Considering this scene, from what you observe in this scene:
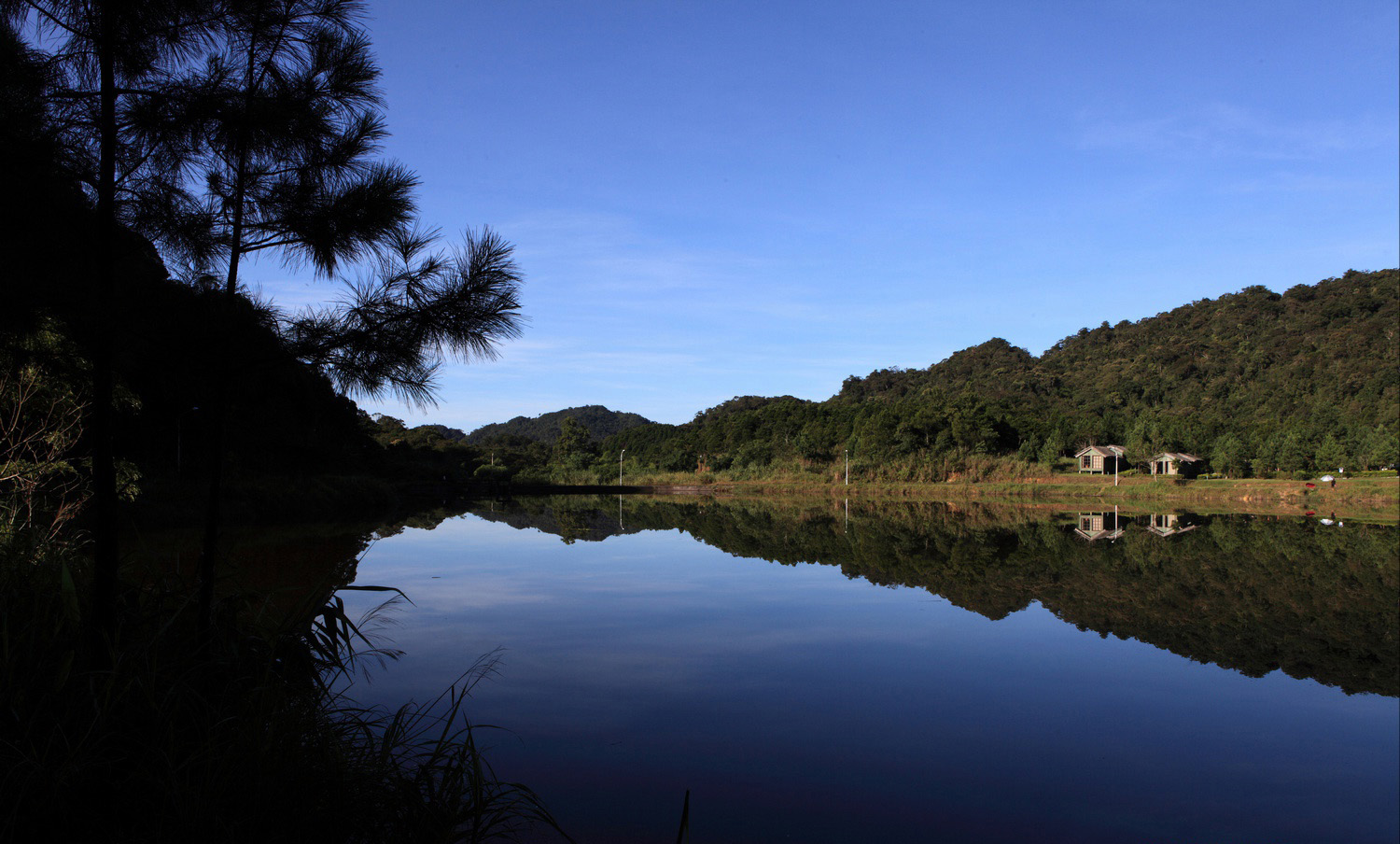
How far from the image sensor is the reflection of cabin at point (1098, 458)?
136 ft

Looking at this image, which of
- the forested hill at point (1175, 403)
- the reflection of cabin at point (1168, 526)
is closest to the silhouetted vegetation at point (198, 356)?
the reflection of cabin at point (1168, 526)

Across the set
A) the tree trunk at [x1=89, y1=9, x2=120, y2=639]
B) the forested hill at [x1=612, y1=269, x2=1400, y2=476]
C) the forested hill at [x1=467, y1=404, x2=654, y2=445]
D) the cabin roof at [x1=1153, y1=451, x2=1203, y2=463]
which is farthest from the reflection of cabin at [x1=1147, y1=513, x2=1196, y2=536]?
the forested hill at [x1=467, y1=404, x2=654, y2=445]

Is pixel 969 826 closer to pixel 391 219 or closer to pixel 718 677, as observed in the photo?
pixel 718 677

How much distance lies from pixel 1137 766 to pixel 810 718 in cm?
166

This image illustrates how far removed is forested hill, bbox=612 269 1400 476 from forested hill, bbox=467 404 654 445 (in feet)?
145

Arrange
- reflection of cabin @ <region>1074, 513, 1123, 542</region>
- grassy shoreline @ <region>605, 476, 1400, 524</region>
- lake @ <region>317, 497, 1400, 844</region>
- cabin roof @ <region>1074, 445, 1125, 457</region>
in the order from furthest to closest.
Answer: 1. cabin roof @ <region>1074, 445, 1125, 457</region>
2. grassy shoreline @ <region>605, 476, 1400, 524</region>
3. reflection of cabin @ <region>1074, 513, 1123, 542</region>
4. lake @ <region>317, 497, 1400, 844</region>

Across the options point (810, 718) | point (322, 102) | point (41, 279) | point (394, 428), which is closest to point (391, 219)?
point (322, 102)

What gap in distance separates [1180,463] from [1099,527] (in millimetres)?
25522

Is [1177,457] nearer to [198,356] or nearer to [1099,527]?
[1099,527]

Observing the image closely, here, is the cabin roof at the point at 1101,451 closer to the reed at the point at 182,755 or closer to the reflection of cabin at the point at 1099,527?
the reflection of cabin at the point at 1099,527

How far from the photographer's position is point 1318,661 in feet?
20.1

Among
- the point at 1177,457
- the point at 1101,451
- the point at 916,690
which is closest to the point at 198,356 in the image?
the point at 916,690

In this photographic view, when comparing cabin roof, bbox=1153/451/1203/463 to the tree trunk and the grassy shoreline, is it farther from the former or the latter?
the tree trunk

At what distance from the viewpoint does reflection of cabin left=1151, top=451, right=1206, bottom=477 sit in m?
38.9
